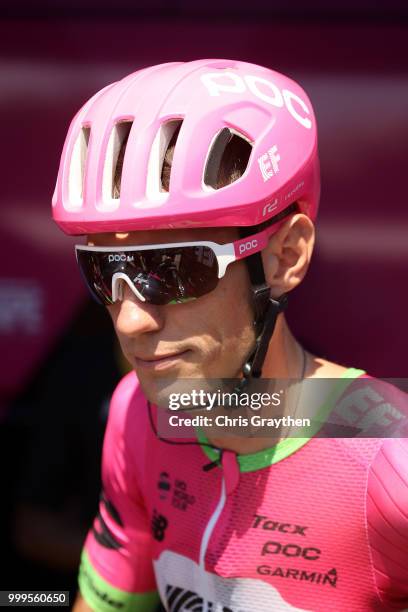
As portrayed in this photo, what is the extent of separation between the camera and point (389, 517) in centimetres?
161

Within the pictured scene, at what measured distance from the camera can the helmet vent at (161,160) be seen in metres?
1.60

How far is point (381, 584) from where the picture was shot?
168 cm

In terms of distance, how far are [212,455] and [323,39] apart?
62.2 inches

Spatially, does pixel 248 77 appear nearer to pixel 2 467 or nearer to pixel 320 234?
pixel 320 234

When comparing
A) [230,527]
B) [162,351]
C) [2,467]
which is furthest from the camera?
[2,467]

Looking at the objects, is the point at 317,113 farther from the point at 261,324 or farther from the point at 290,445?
the point at 290,445

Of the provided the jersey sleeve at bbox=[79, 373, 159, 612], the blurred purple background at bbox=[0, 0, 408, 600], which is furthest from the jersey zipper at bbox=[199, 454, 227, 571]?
the blurred purple background at bbox=[0, 0, 408, 600]

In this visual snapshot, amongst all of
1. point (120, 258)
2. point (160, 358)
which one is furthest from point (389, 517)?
point (120, 258)

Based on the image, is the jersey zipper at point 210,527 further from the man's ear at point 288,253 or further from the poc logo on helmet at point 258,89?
the poc logo on helmet at point 258,89

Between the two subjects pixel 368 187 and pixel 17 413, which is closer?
pixel 368 187

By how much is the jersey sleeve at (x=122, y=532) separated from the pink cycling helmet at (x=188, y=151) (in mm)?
562

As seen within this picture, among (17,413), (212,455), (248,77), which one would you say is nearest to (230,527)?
(212,455)

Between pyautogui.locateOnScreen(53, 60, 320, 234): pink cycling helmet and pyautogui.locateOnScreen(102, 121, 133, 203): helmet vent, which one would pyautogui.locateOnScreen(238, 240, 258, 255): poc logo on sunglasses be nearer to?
pyautogui.locateOnScreen(53, 60, 320, 234): pink cycling helmet

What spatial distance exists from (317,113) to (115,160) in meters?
1.34
